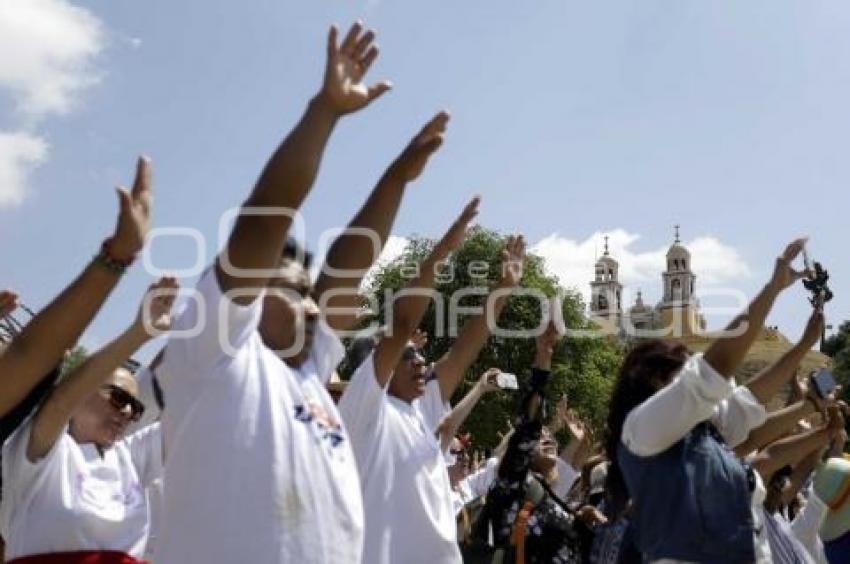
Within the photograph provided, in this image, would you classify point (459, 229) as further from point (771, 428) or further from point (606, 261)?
point (606, 261)

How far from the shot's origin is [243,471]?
2715 millimetres

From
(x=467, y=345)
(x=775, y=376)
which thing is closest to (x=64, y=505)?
(x=467, y=345)

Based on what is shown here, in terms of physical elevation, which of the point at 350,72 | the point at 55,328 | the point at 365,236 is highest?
the point at 350,72

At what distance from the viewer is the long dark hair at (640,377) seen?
430 centimetres

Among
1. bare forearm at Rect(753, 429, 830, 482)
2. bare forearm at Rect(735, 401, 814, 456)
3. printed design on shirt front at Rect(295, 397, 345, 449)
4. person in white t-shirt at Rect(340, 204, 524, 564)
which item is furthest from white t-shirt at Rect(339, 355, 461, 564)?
bare forearm at Rect(753, 429, 830, 482)

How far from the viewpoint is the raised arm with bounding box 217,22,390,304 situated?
102 inches

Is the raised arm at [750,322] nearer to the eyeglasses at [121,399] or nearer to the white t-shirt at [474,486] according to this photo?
the eyeglasses at [121,399]

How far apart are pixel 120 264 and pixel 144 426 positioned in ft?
5.56

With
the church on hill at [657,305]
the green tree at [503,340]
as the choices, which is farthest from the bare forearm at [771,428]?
the church on hill at [657,305]

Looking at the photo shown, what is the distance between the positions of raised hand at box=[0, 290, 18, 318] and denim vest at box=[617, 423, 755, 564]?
247 centimetres

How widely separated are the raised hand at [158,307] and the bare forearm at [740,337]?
1914mm

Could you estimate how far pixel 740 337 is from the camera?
12.4 feet

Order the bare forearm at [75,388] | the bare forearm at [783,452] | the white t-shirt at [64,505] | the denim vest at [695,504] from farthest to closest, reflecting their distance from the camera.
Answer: the bare forearm at [783,452] < the denim vest at [695,504] < the white t-shirt at [64,505] < the bare forearm at [75,388]

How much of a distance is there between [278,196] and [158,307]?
4.02 feet
